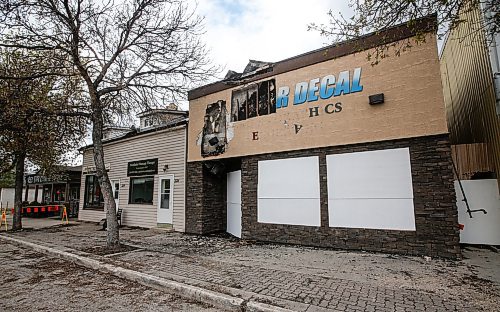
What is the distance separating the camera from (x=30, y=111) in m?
9.05

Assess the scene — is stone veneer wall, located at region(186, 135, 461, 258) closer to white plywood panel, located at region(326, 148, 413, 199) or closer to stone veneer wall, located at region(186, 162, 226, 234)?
white plywood panel, located at region(326, 148, 413, 199)

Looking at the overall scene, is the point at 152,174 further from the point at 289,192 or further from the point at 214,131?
the point at 289,192

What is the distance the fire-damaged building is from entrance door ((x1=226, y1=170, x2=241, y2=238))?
0.12ft

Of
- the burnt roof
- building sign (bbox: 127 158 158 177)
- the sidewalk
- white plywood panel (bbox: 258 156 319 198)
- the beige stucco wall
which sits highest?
the burnt roof

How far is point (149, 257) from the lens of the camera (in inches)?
285

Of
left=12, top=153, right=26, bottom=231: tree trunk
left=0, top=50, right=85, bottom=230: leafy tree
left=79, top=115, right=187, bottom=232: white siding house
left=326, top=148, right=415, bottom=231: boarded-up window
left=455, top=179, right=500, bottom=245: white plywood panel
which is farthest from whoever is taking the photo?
left=12, top=153, right=26, bottom=231: tree trunk

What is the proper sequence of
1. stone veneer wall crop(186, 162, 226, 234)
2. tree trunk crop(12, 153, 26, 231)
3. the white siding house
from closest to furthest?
stone veneer wall crop(186, 162, 226, 234)
the white siding house
tree trunk crop(12, 153, 26, 231)

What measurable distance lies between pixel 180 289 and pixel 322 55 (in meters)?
7.22

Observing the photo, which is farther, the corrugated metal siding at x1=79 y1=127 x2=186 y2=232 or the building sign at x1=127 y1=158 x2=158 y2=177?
the building sign at x1=127 y1=158 x2=158 y2=177

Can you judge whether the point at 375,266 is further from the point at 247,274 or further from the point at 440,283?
the point at 247,274

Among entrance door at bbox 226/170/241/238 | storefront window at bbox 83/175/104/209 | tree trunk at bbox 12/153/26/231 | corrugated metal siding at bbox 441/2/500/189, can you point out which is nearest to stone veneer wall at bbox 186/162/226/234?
entrance door at bbox 226/170/241/238

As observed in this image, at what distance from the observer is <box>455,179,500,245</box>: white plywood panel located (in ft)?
24.5

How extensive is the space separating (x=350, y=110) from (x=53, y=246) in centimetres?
973

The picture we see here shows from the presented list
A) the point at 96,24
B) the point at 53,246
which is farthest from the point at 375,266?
the point at 96,24
